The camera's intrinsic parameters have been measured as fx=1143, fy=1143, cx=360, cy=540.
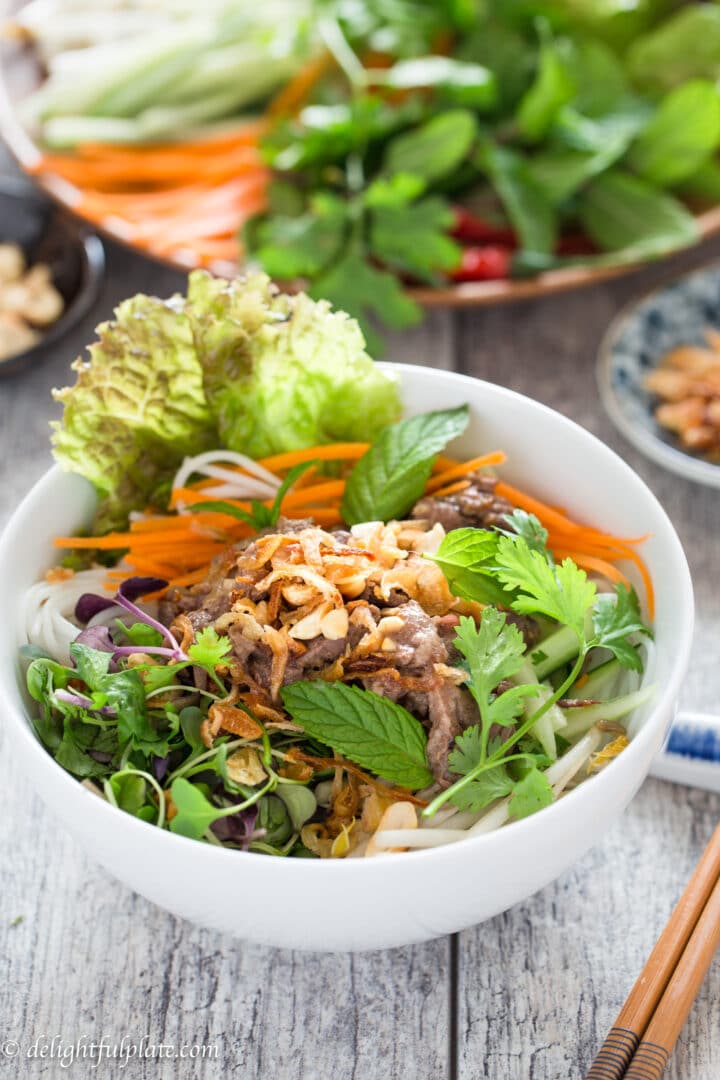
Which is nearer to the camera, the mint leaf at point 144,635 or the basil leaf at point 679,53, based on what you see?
the mint leaf at point 144,635

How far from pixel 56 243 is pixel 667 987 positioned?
291cm

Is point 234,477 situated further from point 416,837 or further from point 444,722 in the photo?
point 416,837

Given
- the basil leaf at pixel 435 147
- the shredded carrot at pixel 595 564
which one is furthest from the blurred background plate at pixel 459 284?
the shredded carrot at pixel 595 564

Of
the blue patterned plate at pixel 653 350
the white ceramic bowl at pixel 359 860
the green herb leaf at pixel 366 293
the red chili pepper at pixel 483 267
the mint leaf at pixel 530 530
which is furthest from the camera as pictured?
the red chili pepper at pixel 483 267

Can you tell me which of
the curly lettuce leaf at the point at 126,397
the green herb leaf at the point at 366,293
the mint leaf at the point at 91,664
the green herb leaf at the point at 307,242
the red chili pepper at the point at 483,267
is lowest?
the red chili pepper at the point at 483,267

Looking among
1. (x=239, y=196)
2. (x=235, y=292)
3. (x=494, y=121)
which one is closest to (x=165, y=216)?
(x=239, y=196)

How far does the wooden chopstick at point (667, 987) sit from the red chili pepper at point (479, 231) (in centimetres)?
222

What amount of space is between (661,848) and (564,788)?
0.48 meters

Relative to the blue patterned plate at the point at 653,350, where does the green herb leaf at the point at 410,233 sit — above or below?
above

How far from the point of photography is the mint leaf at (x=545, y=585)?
2.02m

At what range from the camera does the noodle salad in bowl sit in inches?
75.4

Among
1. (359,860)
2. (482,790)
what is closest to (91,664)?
(359,860)

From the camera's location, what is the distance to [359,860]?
169 cm

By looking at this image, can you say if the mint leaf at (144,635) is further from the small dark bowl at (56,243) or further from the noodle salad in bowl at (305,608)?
the small dark bowl at (56,243)
